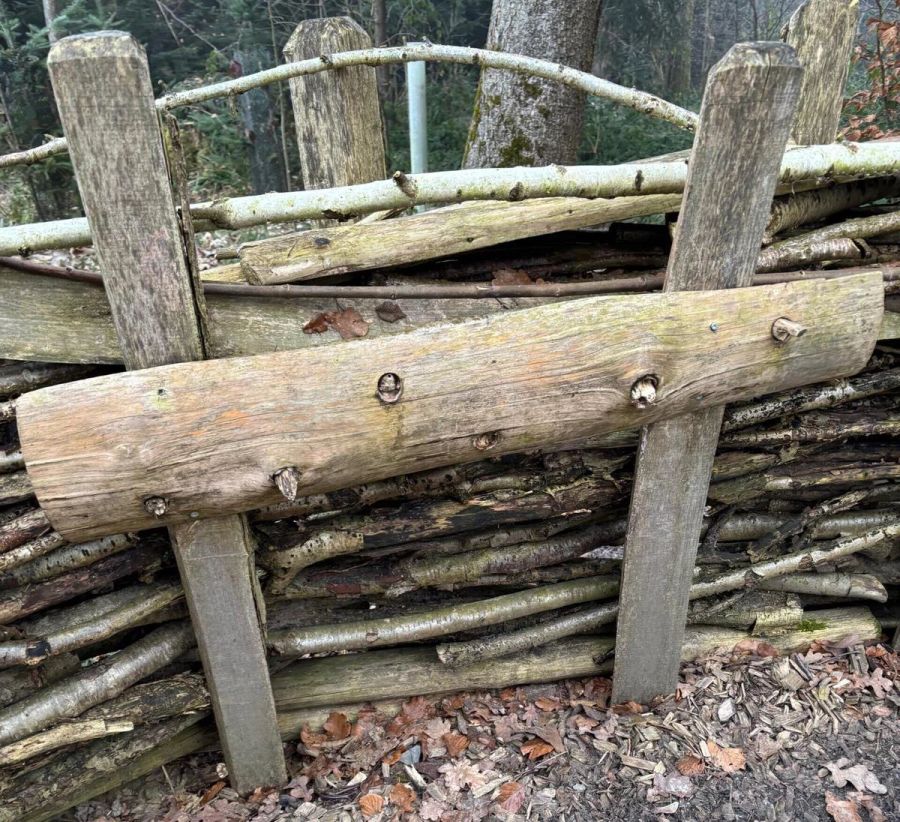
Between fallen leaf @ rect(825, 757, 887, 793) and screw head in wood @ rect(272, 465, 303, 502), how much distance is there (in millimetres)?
2546

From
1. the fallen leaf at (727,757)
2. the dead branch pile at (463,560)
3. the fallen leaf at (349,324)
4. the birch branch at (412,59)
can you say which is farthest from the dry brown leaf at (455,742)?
the birch branch at (412,59)

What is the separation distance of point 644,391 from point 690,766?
1.73 m

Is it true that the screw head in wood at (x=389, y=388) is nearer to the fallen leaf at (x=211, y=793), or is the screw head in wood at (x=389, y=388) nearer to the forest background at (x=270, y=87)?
the fallen leaf at (x=211, y=793)

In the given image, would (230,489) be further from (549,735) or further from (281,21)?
(281,21)

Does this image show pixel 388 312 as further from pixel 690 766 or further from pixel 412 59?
pixel 690 766

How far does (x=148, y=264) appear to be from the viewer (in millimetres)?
1858

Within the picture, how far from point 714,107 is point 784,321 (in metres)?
0.71

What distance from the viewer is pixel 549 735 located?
3012 mm

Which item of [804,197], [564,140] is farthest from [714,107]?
[564,140]

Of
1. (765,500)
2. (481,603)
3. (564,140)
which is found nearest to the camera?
(481,603)

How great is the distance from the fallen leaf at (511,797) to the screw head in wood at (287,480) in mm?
1640

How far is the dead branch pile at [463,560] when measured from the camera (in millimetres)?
2420

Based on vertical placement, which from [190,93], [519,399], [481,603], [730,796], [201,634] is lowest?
[730,796]

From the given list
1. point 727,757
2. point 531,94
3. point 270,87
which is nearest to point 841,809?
point 727,757
